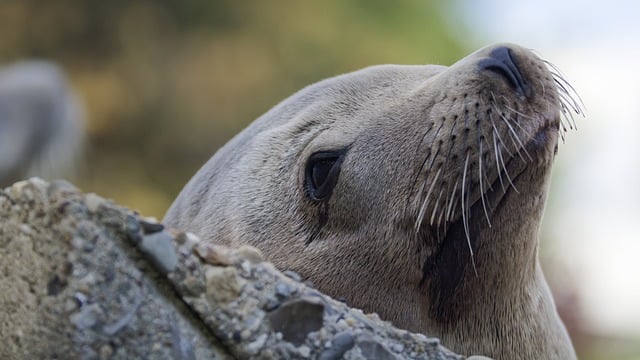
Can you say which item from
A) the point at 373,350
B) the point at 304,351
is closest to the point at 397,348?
the point at 373,350

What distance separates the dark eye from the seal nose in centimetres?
51

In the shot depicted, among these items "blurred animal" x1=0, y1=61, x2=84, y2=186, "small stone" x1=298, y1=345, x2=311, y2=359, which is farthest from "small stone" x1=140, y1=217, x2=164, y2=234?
"blurred animal" x1=0, y1=61, x2=84, y2=186

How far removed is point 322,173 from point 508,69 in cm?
65

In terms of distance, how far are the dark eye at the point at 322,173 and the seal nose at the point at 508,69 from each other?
51cm

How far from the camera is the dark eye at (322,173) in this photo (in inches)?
135

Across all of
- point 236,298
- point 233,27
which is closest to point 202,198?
point 236,298

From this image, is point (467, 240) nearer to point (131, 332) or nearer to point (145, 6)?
point (131, 332)

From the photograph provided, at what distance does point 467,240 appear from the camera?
313 cm

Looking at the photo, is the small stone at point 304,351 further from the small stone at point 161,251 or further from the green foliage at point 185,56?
the green foliage at point 185,56

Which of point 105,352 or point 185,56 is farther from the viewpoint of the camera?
point 185,56

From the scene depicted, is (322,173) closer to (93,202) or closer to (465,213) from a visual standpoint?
(465,213)

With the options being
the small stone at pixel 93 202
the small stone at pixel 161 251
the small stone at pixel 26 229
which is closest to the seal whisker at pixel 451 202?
the small stone at pixel 161 251

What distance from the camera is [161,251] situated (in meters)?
2.35

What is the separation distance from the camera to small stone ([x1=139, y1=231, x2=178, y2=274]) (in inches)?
91.7
